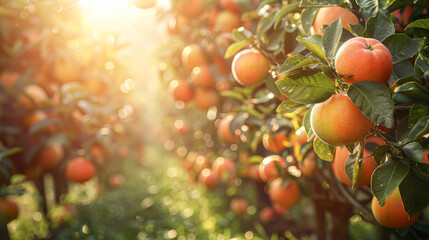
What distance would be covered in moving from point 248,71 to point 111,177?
13.7 feet

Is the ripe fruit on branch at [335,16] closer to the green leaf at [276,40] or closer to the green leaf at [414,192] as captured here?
the green leaf at [276,40]

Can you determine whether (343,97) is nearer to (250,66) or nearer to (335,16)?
(335,16)

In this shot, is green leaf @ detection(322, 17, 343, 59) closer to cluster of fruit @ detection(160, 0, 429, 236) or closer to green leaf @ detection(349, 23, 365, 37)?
cluster of fruit @ detection(160, 0, 429, 236)

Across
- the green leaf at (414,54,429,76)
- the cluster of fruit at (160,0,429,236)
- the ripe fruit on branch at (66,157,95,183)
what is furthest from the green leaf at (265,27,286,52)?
the ripe fruit on branch at (66,157,95,183)

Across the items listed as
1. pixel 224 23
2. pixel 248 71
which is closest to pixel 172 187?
pixel 224 23

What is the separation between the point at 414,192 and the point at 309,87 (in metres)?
0.36

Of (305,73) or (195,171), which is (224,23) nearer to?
(305,73)

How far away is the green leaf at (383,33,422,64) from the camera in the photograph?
0.75 m

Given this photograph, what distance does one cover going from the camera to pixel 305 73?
29.6 inches

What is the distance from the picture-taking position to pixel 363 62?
26.8 inches

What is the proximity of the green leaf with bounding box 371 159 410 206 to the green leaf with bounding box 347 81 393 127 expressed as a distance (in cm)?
15

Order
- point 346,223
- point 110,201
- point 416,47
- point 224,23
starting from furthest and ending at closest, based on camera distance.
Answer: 1. point 110,201
2. point 224,23
3. point 346,223
4. point 416,47

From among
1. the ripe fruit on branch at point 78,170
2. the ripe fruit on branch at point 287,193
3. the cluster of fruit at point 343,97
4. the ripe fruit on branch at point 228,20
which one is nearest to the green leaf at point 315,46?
the cluster of fruit at point 343,97

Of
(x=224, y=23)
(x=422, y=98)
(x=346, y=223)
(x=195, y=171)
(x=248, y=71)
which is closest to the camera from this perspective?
(x=422, y=98)
